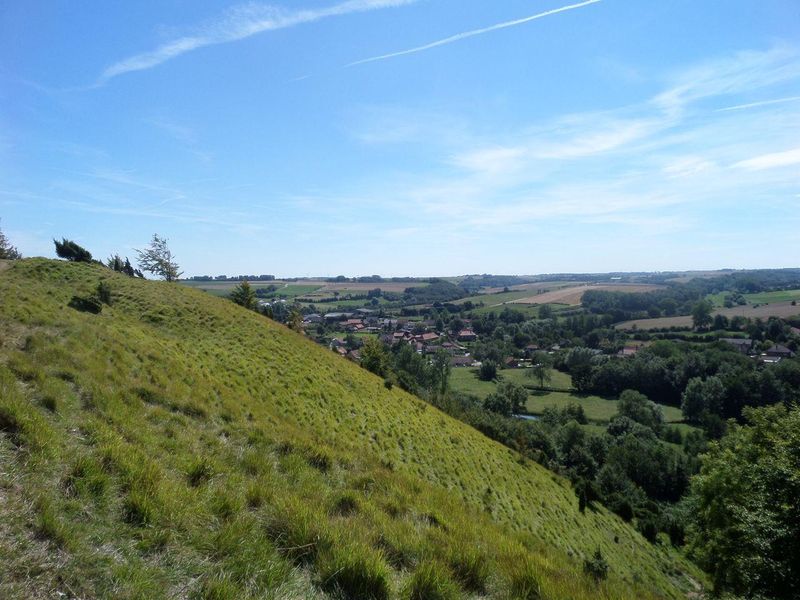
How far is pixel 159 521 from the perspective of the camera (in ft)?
14.9

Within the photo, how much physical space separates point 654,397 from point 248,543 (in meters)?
115

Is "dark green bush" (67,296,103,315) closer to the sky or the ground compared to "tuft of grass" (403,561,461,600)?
closer to the sky

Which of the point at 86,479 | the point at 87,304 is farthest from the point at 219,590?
the point at 87,304

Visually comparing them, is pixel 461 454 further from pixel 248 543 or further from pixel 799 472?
pixel 248 543

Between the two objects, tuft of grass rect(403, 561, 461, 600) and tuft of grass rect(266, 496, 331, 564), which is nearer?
tuft of grass rect(403, 561, 461, 600)

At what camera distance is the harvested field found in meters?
140

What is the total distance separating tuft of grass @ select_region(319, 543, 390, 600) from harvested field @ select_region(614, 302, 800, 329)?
573 feet

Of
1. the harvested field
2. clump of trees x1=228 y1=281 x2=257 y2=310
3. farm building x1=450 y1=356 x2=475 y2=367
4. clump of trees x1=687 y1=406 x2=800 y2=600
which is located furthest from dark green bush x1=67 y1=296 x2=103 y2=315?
the harvested field

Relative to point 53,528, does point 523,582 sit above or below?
below

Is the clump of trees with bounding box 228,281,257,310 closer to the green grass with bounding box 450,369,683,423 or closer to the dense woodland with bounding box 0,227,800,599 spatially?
the dense woodland with bounding box 0,227,800,599

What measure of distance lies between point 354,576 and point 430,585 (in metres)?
0.86

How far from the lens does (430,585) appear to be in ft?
14.2

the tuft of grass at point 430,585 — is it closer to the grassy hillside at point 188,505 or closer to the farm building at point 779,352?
the grassy hillside at point 188,505

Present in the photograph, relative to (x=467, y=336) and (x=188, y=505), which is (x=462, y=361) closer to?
(x=467, y=336)
